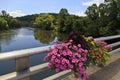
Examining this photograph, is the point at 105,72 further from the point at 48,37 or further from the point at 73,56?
the point at 48,37

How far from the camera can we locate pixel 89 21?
1877 inches

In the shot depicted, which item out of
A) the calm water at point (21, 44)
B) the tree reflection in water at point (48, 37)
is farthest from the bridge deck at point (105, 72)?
the tree reflection in water at point (48, 37)

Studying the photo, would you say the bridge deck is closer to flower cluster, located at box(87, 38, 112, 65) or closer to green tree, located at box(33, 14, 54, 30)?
flower cluster, located at box(87, 38, 112, 65)

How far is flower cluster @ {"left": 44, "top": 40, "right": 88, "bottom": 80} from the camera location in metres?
2.79

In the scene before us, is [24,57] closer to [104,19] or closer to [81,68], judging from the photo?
[81,68]

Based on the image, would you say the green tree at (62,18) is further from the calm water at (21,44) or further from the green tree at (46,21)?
the green tree at (46,21)

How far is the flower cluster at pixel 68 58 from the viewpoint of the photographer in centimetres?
279

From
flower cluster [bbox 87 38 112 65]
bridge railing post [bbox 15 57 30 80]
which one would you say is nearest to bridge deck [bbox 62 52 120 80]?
flower cluster [bbox 87 38 112 65]

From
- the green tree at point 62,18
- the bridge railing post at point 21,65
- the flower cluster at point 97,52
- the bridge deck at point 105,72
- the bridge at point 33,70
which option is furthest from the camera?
the green tree at point 62,18

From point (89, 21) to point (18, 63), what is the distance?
151 ft

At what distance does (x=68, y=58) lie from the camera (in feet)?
9.40

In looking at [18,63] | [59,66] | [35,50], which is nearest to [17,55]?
[18,63]

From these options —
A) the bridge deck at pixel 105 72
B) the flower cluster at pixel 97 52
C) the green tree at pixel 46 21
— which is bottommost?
the green tree at pixel 46 21

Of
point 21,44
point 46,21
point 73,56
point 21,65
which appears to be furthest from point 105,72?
point 46,21
